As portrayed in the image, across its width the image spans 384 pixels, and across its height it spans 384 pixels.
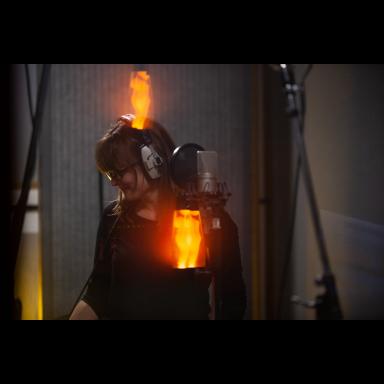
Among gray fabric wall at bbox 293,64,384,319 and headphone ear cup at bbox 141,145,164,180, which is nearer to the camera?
headphone ear cup at bbox 141,145,164,180

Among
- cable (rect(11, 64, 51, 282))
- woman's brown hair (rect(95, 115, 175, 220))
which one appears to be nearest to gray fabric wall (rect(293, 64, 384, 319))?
woman's brown hair (rect(95, 115, 175, 220))

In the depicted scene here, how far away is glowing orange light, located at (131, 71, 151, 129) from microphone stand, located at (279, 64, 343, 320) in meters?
0.45

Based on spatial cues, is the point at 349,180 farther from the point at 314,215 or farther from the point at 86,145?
the point at 86,145

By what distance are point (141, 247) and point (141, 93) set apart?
0.50 m

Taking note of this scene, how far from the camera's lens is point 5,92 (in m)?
1.80

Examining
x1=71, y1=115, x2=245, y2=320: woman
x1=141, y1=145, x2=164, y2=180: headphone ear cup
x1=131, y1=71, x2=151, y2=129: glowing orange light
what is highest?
x1=131, y1=71, x2=151, y2=129: glowing orange light

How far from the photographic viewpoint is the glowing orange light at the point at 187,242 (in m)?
1.69

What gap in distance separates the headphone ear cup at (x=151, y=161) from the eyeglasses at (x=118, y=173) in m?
0.04

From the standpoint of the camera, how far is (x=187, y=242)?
5.60 ft

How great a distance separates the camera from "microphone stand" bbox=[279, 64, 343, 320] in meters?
1.79

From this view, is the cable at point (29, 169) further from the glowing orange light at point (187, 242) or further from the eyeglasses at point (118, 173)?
the glowing orange light at point (187, 242)

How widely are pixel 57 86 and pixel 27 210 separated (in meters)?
0.42

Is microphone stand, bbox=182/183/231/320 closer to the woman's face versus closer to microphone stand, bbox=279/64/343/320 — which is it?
the woman's face
